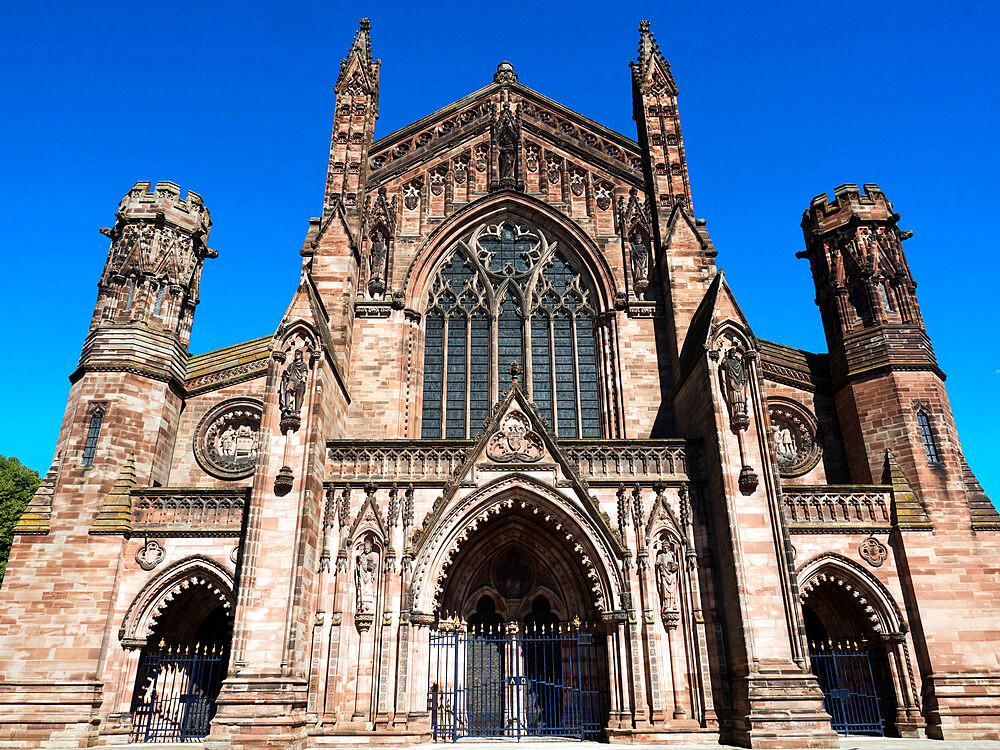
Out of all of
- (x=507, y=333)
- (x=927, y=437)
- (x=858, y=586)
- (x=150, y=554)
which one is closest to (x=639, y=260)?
(x=507, y=333)

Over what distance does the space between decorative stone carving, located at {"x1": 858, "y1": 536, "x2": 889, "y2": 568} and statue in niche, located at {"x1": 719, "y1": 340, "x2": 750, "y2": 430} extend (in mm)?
4672

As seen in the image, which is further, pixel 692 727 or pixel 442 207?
pixel 442 207

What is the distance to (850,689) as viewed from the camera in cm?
1820

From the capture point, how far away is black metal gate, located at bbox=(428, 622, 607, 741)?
16750 millimetres

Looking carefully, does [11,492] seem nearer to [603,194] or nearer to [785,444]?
[603,194]

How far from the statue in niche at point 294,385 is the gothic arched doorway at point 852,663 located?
13257 millimetres

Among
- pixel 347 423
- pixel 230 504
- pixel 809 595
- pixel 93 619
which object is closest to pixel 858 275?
pixel 809 595

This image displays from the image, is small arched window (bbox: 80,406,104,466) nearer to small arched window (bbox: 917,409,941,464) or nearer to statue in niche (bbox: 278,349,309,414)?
statue in niche (bbox: 278,349,309,414)

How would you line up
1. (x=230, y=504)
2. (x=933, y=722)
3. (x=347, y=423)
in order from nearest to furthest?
(x=933, y=722) < (x=230, y=504) < (x=347, y=423)

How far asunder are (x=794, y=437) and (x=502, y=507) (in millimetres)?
9535

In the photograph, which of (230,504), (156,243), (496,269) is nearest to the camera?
(230,504)

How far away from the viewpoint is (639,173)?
2467 cm

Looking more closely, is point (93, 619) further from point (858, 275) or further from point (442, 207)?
point (858, 275)

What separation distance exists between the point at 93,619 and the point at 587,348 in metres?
15.1
